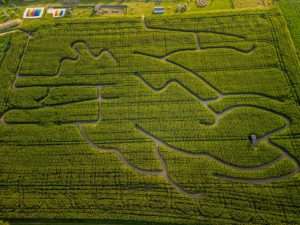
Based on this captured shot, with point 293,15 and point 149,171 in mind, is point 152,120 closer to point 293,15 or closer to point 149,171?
point 149,171

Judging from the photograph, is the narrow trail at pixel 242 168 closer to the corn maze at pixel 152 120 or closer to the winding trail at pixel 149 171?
the corn maze at pixel 152 120

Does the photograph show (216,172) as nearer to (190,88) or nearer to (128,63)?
(190,88)

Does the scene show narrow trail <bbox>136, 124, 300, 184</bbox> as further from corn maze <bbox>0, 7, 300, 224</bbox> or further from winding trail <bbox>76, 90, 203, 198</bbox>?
winding trail <bbox>76, 90, 203, 198</bbox>

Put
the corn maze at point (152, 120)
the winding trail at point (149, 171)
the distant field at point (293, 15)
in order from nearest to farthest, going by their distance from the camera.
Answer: the corn maze at point (152, 120) < the winding trail at point (149, 171) < the distant field at point (293, 15)

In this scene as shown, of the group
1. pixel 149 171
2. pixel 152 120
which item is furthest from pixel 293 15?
pixel 149 171

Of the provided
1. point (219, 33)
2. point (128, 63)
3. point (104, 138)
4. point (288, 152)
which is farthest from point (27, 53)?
point (288, 152)

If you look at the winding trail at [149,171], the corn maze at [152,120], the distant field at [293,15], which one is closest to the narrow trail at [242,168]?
the corn maze at [152,120]
